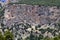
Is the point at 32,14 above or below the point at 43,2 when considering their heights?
below

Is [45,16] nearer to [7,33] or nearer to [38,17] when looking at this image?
[38,17]

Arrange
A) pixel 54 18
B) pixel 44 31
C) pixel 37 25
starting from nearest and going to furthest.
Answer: pixel 44 31 → pixel 37 25 → pixel 54 18

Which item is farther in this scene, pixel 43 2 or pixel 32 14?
pixel 43 2

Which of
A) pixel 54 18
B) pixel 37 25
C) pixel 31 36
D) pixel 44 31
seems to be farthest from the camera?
pixel 54 18

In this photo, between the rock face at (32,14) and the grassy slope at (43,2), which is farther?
the grassy slope at (43,2)

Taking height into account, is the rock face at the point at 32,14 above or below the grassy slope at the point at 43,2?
below

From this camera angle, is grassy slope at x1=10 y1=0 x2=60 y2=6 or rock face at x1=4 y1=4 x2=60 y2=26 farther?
grassy slope at x1=10 y1=0 x2=60 y2=6

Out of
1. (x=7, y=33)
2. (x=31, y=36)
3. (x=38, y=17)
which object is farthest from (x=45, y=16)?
(x=7, y=33)

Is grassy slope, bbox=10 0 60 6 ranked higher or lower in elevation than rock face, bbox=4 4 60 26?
higher
